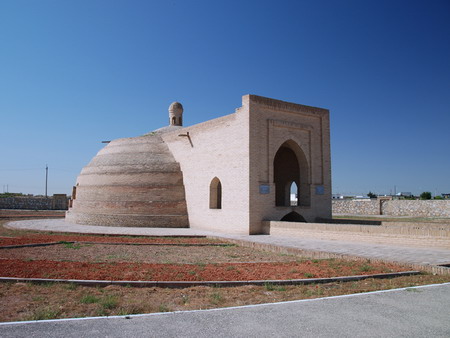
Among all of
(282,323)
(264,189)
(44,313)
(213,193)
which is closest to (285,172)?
(213,193)

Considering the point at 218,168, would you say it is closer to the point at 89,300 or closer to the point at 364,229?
the point at 364,229

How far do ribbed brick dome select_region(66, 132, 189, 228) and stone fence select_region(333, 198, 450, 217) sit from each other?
71.1ft

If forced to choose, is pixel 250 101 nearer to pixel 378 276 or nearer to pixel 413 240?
pixel 413 240

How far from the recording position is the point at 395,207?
33.9m

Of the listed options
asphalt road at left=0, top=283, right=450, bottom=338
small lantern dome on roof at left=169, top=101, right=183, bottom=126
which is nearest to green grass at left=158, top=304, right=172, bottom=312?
asphalt road at left=0, top=283, right=450, bottom=338

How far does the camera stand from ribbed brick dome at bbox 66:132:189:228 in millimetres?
20184

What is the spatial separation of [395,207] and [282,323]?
3282cm

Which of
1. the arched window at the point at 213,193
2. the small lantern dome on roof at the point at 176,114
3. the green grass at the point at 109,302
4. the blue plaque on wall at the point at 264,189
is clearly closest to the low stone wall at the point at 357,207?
the small lantern dome on roof at the point at 176,114

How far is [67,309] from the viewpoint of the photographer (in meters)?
5.04

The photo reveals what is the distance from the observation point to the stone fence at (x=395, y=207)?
30828 millimetres

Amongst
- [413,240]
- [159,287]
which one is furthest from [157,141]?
[159,287]

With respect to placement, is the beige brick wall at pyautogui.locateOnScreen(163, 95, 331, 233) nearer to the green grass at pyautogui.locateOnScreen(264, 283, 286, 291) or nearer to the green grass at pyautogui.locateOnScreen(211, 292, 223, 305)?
the green grass at pyautogui.locateOnScreen(264, 283, 286, 291)

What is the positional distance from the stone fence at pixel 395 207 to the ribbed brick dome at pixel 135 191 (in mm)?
21660

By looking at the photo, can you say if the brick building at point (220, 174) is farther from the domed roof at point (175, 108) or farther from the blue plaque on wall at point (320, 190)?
the domed roof at point (175, 108)
